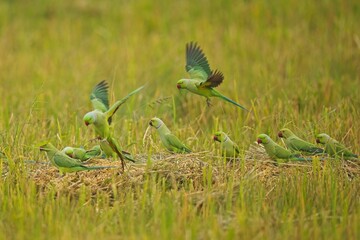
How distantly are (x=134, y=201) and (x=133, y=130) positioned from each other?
182 centimetres

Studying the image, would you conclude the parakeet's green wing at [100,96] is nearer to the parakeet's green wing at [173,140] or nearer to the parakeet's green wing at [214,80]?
the parakeet's green wing at [173,140]

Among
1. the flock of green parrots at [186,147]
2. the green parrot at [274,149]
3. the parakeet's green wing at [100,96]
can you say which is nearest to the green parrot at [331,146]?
the flock of green parrots at [186,147]

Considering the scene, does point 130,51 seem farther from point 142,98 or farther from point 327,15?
point 327,15

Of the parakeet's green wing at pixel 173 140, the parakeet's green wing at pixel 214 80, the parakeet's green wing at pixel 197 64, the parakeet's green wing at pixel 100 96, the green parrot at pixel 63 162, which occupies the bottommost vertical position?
the green parrot at pixel 63 162

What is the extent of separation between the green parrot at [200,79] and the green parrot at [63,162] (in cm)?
82

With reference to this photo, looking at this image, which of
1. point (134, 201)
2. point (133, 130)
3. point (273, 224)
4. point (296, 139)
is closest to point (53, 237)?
point (134, 201)

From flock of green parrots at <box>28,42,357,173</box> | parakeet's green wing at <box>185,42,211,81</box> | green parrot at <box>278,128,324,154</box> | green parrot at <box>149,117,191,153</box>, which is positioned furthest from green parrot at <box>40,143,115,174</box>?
green parrot at <box>278,128,324,154</box>

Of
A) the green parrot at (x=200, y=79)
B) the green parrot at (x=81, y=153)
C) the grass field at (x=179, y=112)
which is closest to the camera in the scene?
the grass field at (x=179, y=112)

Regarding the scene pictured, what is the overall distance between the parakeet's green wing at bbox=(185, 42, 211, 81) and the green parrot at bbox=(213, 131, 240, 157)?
0.47m

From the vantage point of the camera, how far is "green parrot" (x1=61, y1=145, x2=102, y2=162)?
17.0ft

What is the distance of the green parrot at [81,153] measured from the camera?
17.0 ft

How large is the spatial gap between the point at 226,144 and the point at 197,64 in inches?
26.1

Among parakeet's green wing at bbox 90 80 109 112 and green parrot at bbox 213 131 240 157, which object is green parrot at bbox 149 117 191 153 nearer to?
green parrot at bbox 213 131 240 157

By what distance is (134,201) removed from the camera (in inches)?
188
